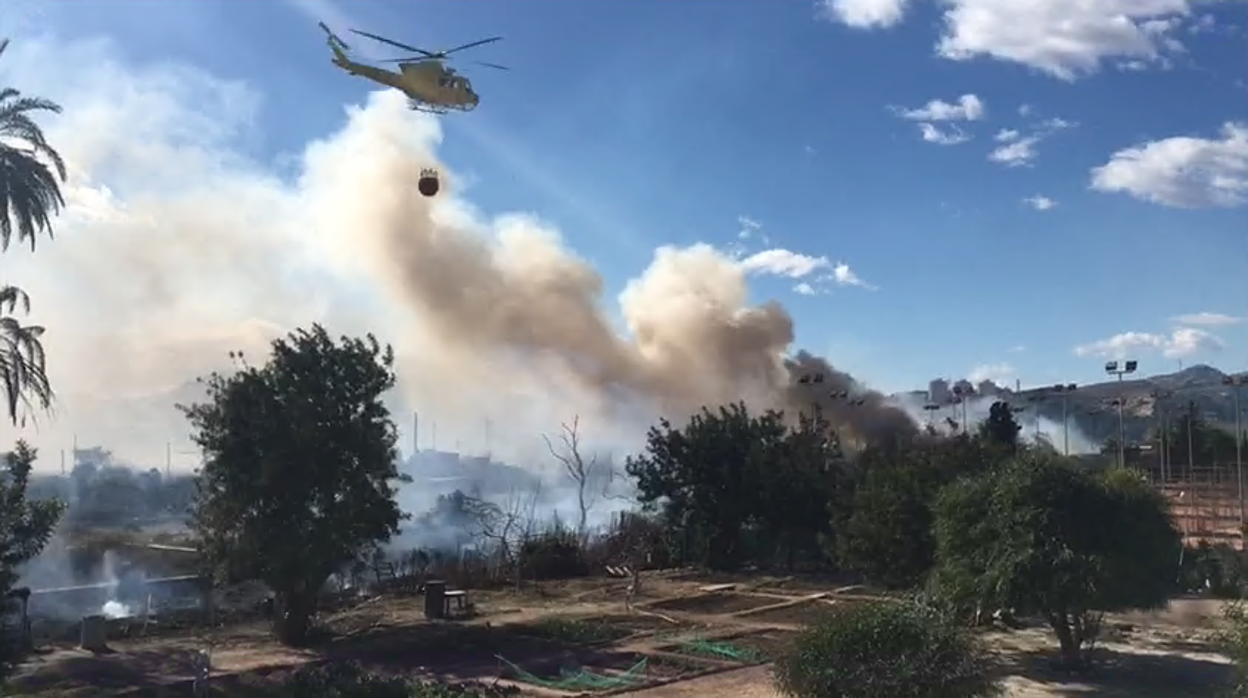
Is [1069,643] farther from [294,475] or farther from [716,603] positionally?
[294,475]

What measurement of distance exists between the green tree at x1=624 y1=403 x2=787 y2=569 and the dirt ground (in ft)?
20.7

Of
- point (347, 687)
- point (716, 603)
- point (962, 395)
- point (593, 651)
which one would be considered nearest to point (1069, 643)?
point (593, 651)

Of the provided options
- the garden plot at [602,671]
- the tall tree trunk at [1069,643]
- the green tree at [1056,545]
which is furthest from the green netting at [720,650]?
the tall tree trunk at [1069,643]

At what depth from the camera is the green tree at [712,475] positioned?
33.6m

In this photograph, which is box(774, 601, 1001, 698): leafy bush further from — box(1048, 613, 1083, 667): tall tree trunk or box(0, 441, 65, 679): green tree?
box(0, 441, 65, 679): green tree

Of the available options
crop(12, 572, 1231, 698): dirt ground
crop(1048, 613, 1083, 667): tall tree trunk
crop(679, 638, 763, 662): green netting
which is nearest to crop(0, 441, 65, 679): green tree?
crop(12, 572, 1231, 698): dirt ground

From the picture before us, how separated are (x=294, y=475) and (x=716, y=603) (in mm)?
10785

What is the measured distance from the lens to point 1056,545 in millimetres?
15648

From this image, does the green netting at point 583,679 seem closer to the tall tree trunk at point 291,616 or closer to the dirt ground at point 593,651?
the dirt ground at point 593,651

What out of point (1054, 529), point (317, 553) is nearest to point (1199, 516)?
point (1054, 529)

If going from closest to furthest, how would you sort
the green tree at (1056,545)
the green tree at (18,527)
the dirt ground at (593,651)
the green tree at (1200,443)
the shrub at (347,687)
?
the shrub at (347,687) < the green tree at (18,527) < the green tree at (1056,545) < the dirt ground at (593,651) < the green tree at (1200,443)

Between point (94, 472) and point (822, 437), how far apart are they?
165ft

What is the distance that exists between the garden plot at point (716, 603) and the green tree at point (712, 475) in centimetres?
557

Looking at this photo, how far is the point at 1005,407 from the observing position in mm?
42031
